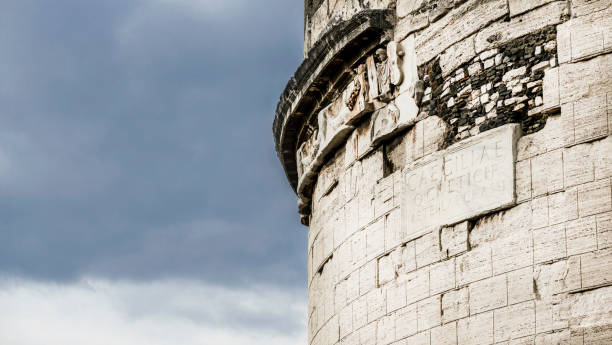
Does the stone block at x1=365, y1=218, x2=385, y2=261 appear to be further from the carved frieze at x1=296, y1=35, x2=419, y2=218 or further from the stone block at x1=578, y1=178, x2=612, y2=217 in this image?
the stone block at x1=578, y1=178, x2=612, y2=217

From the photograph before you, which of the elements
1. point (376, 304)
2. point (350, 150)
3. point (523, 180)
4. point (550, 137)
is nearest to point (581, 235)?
point (523, 180)

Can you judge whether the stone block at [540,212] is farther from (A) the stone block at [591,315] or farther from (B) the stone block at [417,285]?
(B) the stone block at [417,285]

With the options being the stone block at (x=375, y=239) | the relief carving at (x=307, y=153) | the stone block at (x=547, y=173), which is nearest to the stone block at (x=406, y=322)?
the stone block at (x=375, y=239)

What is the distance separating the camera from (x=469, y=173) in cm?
700

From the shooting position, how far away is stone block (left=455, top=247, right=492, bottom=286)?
21.9ft

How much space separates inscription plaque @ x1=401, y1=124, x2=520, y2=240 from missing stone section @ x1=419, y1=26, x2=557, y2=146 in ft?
0.35

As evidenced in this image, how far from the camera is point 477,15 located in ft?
23.9

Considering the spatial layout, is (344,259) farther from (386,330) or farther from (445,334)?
(445,334)

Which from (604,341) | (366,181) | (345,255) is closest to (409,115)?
(366,181)

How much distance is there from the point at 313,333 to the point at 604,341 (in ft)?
11.9

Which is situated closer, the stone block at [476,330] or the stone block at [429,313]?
the stone block at [476,330]

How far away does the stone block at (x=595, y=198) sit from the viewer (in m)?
6.24

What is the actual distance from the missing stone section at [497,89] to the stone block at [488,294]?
96 centimetres

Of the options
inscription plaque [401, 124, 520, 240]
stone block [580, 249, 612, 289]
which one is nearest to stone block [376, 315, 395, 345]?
inscription plaque [401, 124, 520, 240]
